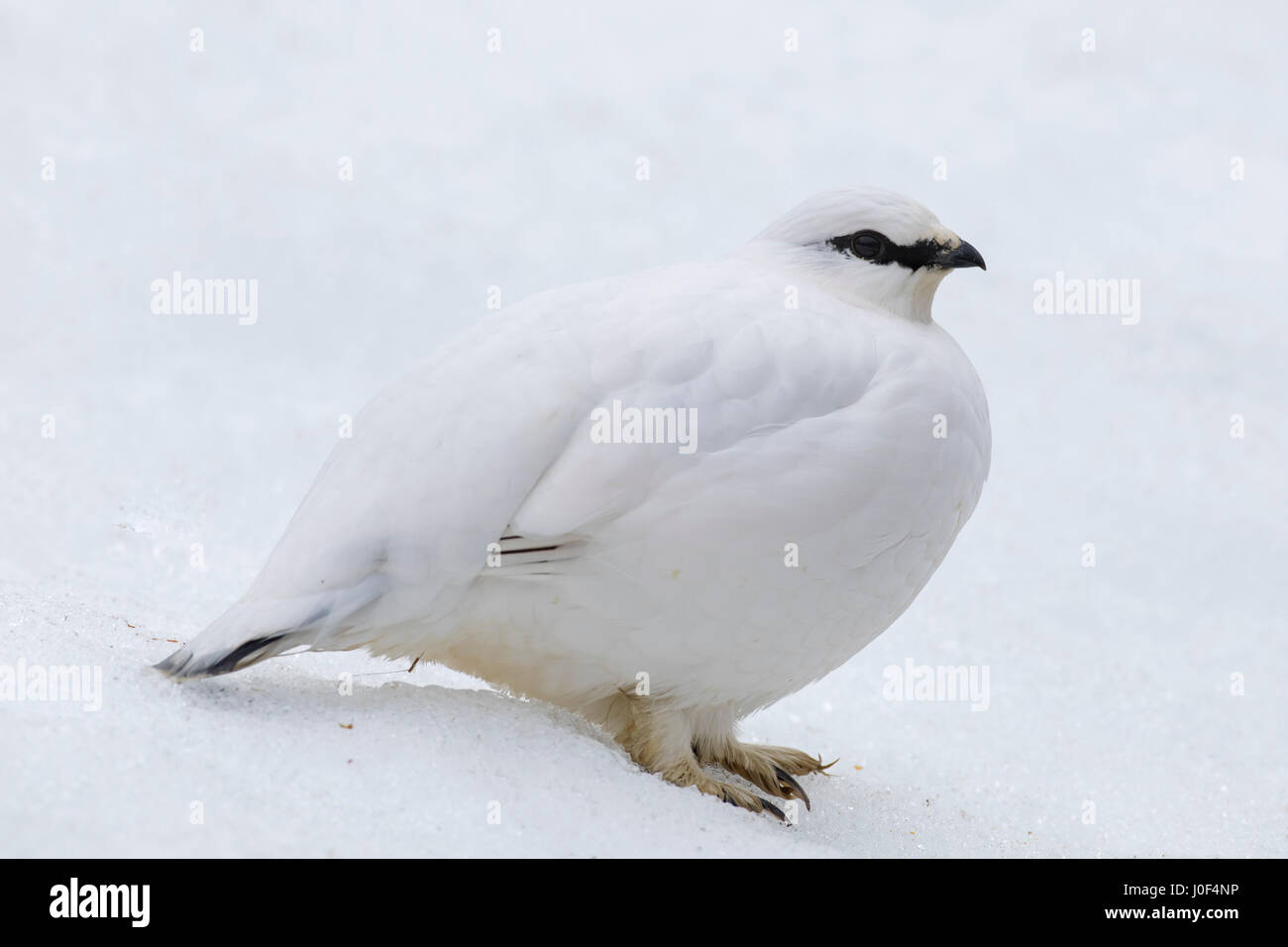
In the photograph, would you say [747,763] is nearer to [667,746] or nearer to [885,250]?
[667,746]

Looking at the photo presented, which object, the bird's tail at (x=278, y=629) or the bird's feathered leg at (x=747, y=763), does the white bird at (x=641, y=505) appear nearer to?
the bird's tail at (x=278, y=629)

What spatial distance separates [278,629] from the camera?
2393 millimetres

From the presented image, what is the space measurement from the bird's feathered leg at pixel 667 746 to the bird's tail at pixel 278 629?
642mm

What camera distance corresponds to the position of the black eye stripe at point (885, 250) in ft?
9.37

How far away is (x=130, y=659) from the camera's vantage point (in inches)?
105

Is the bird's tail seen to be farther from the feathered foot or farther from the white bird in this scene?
the feathered foot

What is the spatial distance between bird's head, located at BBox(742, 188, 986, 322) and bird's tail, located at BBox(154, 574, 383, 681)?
1205 mm

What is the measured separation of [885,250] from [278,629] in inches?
59.5

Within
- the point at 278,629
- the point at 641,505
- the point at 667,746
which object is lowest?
the point at 667,746

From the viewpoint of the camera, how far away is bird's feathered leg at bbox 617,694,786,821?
107 inches

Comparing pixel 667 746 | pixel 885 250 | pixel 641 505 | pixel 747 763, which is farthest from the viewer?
pixel 747 763

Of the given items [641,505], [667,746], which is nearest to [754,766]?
[667,746]

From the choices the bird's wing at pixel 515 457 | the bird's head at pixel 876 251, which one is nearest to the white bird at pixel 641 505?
the bird's wing at pixel 515 457

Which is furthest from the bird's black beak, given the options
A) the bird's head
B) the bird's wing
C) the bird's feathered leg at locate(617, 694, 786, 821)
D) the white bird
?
the bird's feathered leg at locate(617, 694, 786, 821)
